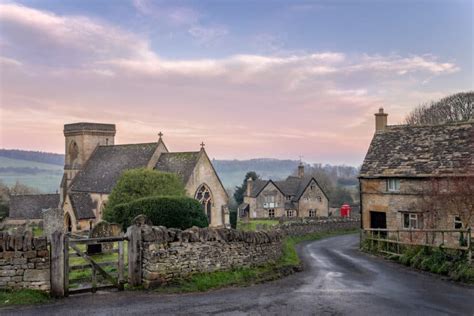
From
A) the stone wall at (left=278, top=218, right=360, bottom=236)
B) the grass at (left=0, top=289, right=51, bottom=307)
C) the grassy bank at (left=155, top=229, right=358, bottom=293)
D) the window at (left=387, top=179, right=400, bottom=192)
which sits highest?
the window at (left=387, top=179, right=400, bottom=192)

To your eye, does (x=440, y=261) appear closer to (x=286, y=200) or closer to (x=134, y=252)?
(x=134, y=252)

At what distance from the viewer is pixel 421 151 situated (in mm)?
30781

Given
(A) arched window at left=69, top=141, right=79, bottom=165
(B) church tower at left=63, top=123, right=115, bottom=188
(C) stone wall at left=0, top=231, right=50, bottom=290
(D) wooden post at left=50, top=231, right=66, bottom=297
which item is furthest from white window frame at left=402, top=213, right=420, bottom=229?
(A) arched window at left=69, top=141, right=79, bottom=165

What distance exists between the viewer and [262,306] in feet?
40.2

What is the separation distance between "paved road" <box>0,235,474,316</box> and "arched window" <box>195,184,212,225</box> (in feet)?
92.0

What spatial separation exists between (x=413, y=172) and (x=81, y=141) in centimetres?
4722

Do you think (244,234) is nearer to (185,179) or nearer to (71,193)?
(185,179)

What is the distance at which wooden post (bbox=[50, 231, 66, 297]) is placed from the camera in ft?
40.9

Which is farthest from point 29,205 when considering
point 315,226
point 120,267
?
point 120,267

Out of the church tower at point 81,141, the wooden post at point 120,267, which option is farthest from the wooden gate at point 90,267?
the church tower at point 81,141

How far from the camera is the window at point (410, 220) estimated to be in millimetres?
29125

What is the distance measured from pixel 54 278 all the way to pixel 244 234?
6.61 metres

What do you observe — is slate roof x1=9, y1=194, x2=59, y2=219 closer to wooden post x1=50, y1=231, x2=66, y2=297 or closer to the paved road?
the paved road

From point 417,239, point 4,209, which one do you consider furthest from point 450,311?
point 4,209
